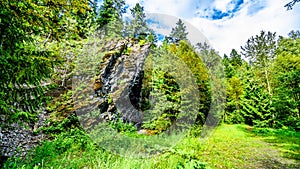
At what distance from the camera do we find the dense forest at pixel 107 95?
113 inches

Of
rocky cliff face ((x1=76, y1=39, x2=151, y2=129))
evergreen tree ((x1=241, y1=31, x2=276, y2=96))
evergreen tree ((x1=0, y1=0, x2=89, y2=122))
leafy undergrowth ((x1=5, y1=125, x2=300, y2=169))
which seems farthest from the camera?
evergreen tree ((x1=241, y1=31, x2=276, y2=96))

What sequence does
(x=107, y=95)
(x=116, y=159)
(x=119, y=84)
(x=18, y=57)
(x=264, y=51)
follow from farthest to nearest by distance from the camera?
1. (x=264, y=51)
2. (x=119, y=84)
3. (x=107, y=95)
4. (x=116, y=159)
5. (x=18, y=57)

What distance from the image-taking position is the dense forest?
2879 mm

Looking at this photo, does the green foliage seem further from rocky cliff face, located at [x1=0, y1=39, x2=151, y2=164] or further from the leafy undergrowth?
the leafy undergrowth

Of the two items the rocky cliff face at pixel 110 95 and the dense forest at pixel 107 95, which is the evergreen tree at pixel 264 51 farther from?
the rocky cliff face at pixel 110 95

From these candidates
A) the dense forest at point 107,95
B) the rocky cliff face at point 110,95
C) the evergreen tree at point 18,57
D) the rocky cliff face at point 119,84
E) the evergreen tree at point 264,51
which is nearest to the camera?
the evergreen tree at point 18,57

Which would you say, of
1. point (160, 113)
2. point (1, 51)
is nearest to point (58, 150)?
point (1, 51)

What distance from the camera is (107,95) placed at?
29.7ft

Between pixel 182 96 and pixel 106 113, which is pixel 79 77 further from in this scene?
pixel 182 96

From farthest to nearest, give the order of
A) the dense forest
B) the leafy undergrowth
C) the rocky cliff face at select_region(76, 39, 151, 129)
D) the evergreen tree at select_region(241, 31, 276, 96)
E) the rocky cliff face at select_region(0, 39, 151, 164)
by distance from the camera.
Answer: the evergreen tree at select_region(241, 31, 276, 96) → the rocky cliff face at select_region(76, 39, 151, 129) → the rocky cliff face at select_region(0, 39, 151, 164) → the leafy undergrowth → the dense forest

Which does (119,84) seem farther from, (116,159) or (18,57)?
(18,57)

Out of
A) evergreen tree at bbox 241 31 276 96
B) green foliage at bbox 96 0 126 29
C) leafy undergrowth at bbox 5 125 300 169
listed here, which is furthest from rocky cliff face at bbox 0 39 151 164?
evergreen tree at bbox 241 31 276 96

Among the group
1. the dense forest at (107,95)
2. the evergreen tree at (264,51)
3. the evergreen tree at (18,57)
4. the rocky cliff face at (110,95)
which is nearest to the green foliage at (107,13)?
the dense forest at (107,95)

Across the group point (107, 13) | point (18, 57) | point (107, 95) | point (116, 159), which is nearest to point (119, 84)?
point (107, 95)
